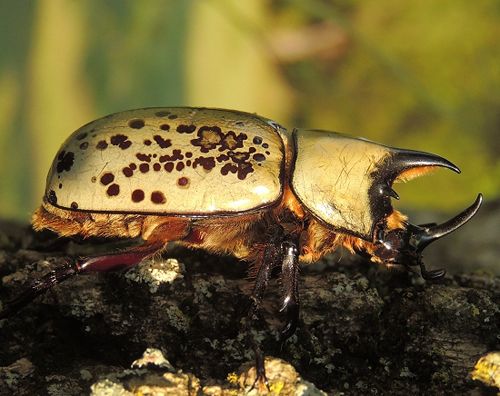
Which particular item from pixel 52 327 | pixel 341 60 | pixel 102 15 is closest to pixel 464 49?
pixel 341 60

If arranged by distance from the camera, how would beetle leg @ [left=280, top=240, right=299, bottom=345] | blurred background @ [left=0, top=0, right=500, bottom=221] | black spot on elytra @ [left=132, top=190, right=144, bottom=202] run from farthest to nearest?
blurred background @ [left=0, top=0, right=500, bottom=221]
black spot on elytra @ [left=132, top=190, right=144, bottom=202]
beetle leg @ [left=280, top=240, right=299, bottom=345]

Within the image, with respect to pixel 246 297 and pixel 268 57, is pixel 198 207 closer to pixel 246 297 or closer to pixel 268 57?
pixel 246 297

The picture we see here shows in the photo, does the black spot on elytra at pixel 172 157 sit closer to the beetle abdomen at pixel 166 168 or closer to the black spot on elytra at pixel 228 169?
the beetle abdomen at pixel 166 168

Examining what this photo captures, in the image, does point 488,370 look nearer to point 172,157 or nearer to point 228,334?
point 228,334

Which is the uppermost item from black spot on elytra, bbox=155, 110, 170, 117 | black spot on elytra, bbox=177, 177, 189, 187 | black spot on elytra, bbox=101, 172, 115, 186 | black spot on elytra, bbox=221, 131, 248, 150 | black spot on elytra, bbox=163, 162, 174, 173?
black spot on elytra, bbox=155, 110, 170, 117

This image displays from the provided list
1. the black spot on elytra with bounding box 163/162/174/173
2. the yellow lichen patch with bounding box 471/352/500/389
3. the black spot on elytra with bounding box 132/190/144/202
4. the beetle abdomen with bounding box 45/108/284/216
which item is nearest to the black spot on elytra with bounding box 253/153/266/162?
the beetle abdomen with bounding box 45/108/284/216

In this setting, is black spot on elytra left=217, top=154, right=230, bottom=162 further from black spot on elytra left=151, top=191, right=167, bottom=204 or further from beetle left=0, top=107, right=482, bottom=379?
black spot on elytra left=151, top=191, right=167, bottom=204
